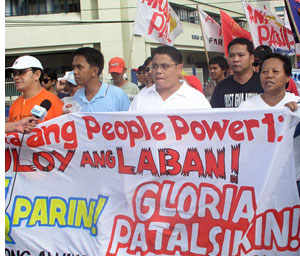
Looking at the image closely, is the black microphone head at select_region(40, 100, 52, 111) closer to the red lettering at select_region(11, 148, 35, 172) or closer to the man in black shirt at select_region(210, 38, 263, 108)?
the red lettering at select_region(11, 148, 35, 172)

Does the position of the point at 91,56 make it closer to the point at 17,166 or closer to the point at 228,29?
the point at 17,166

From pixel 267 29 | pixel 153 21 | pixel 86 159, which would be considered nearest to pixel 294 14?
pixel 267 29

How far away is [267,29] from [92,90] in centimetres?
484

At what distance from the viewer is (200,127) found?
306 cm

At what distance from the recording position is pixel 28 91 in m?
3.66

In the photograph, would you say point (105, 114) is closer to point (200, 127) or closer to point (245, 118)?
point (200, 127)

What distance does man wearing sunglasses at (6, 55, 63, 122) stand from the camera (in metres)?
3.58

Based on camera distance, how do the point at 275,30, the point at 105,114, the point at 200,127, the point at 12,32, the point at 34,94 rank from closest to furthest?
the point at 200,127
the point at 105,114
the point at 34,94
the point at 275,30
the point at 12,32

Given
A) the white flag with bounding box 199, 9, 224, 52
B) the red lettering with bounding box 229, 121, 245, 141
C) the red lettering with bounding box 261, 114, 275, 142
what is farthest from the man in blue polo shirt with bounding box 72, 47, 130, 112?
the white flag with bounding box 199, 9, 224, 52

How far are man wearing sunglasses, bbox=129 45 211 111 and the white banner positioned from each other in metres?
4.15

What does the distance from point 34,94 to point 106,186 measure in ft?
3.56

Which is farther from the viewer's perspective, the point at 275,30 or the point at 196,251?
the point at 275,30

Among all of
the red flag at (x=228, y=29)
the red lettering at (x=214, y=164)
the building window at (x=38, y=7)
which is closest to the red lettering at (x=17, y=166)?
the red lettering at (x=214, y=164)

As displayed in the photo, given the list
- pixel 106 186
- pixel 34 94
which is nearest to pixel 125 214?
pixel 106 186
